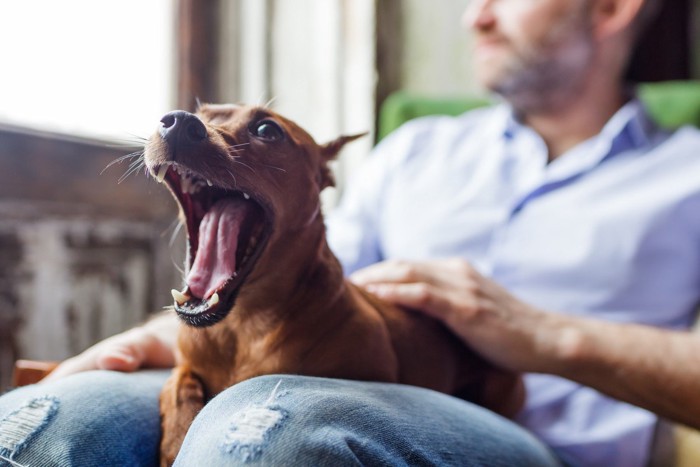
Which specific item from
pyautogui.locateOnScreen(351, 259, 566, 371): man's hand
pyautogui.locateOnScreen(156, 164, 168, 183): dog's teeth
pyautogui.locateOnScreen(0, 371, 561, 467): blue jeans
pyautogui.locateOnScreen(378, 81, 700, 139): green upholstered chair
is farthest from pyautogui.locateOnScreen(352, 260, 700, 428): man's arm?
pyautogui.locateOnScreen(378, 81, 700, 139): green upholstered chair

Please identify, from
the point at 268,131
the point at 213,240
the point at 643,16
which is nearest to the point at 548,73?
the point at 643,16

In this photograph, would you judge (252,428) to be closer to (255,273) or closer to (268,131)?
(255,273)

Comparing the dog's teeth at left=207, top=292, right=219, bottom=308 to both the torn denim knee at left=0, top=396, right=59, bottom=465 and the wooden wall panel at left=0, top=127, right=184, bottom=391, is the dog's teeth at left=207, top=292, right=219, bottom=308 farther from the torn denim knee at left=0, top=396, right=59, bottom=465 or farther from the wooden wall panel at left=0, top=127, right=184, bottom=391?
the wooden wall panel at left=0, top=127, right=184, bottom=391

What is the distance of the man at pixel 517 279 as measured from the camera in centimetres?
58

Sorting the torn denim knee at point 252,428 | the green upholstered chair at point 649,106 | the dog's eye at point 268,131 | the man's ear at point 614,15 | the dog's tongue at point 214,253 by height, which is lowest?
the torn denim knee at point 252,428

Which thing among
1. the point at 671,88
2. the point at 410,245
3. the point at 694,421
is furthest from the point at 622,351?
the point at 671,88

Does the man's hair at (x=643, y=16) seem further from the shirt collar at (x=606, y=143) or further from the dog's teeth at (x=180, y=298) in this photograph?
the dog's teeth at (x=180, y=298)

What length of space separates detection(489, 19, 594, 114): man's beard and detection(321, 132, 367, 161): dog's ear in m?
0.64

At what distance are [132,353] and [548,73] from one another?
0.98 metres

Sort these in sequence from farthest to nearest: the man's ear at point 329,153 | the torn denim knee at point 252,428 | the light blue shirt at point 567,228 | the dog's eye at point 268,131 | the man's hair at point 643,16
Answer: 1. the man's hair at point 643,16
2. the light blue shirt at point 567,228
3. the man's ear at point 329,153
4. the dog's eye at point 268,131
5. the torn denim knee at point 252,428

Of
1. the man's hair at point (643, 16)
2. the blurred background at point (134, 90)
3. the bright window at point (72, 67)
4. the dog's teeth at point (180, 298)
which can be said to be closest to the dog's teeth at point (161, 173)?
the dog's teeth at point (180, 298)

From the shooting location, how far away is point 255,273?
2.05ft

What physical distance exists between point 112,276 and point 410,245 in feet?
2.50

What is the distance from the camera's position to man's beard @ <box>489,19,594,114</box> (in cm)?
126
